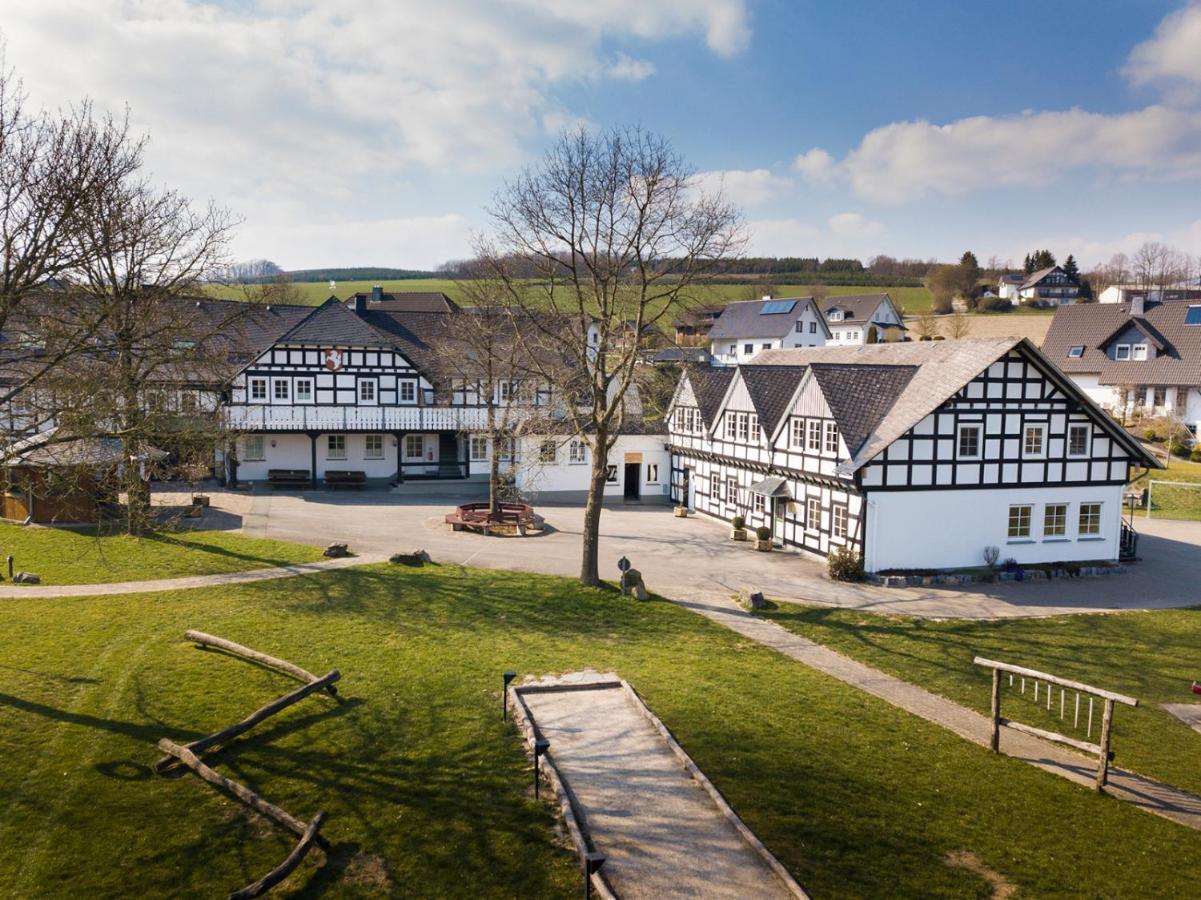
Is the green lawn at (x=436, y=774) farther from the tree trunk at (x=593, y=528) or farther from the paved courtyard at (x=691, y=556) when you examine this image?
the paved courtyard at (x=691, y=556)

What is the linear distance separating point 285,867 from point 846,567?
63.2 feet

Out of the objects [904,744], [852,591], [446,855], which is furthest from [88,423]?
[852,591]

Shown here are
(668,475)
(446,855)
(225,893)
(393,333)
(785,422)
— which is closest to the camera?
(225,893)

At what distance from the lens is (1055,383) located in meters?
25.7

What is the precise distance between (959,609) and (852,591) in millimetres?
2766

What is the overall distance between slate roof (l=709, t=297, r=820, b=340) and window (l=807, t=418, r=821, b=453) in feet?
143

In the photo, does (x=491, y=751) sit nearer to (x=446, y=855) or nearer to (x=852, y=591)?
(x=446, y=855)

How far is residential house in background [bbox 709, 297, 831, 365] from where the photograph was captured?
70.0 m

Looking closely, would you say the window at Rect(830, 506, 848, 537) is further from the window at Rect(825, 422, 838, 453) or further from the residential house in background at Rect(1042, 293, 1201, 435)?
the residential house in background at Rect(1042, 293, 1201, 435)

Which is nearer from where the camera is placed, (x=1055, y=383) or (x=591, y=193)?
(x=591, y=193)

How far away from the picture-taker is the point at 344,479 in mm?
38812

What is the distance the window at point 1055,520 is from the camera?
26.5 metres

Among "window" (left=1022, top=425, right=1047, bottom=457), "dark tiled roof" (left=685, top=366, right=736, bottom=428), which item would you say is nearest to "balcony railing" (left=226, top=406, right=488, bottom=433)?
"dark tiled roof" (left=685, top=366, right=736, bottom=428)

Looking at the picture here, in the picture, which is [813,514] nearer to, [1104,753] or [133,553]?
[1104,753]
